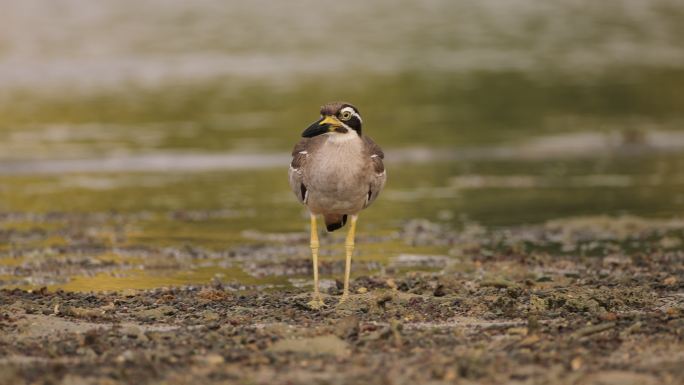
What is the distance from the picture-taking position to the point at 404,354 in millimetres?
10172

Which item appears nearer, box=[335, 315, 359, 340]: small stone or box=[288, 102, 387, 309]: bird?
box=[335, 315, 359, 340]: small stone

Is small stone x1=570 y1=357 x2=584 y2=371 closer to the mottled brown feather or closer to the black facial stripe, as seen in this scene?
the black facial stripe

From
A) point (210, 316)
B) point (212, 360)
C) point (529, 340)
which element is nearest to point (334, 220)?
point (210, 316)

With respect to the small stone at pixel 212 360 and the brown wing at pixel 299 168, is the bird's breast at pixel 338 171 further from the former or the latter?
the small stone at pixel 212 360

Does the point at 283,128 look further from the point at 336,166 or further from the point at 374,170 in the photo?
the point at 336,166

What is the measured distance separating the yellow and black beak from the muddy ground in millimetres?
1726

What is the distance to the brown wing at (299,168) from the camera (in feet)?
43.4

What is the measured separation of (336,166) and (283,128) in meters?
23.6

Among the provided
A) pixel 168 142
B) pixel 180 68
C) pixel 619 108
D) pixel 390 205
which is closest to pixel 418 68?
pixel 180 68

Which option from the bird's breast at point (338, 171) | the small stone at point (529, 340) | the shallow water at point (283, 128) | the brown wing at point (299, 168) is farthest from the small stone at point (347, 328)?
the shallow water at point (283, 128)

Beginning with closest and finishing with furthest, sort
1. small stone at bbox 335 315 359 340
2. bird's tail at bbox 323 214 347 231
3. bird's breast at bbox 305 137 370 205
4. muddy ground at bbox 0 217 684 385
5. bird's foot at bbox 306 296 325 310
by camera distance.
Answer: muddy ground at bbox 0 217 684 385
small stone at bbox 335 315 359 340
bird's foot at bbox 306 296 325 310
bird's breast at bbox 305 137 370 205
bird's tail at bbox 323 214 347 231

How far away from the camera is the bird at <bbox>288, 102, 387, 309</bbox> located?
12617 mm

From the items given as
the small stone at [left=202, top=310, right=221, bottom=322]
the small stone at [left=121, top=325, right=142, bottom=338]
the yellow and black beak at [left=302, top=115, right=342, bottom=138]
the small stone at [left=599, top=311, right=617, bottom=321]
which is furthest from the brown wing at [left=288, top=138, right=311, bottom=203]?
the small stone at [left=599, top=311, right=617, bottom=321]

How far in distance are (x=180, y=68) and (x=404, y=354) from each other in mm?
45309
